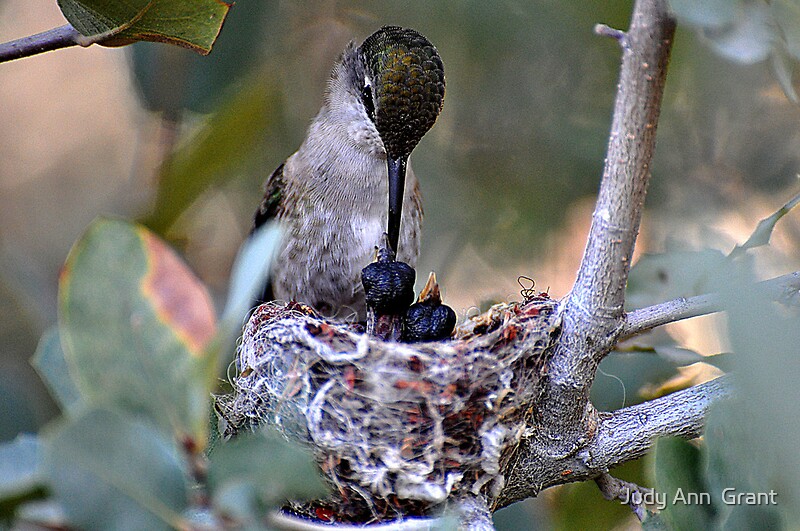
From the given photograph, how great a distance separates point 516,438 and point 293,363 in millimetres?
573

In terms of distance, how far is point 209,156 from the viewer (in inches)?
117

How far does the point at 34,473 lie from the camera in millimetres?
1002

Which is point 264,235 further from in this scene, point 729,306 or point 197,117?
point 197,117

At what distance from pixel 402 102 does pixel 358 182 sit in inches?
14.7

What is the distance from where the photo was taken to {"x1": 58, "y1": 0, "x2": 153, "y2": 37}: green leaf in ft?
4.84

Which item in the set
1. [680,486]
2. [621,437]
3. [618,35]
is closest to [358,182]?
[621,437]


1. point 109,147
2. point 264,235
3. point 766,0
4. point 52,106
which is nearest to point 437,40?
point 109,147

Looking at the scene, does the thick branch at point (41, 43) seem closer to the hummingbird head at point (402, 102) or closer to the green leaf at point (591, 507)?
the hummingbird head at point (402, 102)

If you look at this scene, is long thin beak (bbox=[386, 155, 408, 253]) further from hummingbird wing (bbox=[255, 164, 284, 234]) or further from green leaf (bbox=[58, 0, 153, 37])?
green leaf (bbox=[58, 0, 153, 37])

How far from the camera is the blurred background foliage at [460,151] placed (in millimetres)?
3012

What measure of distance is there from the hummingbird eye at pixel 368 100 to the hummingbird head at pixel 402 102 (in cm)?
7

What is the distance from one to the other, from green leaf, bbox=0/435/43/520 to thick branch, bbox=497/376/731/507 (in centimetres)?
115

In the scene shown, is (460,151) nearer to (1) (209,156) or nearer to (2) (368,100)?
(2) (368,100)

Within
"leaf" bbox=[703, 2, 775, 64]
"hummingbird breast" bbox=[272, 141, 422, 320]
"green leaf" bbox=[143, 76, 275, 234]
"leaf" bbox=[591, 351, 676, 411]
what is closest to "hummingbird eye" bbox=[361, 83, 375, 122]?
"hummingbird breast" bbox=[272, 141, 422, 320]
